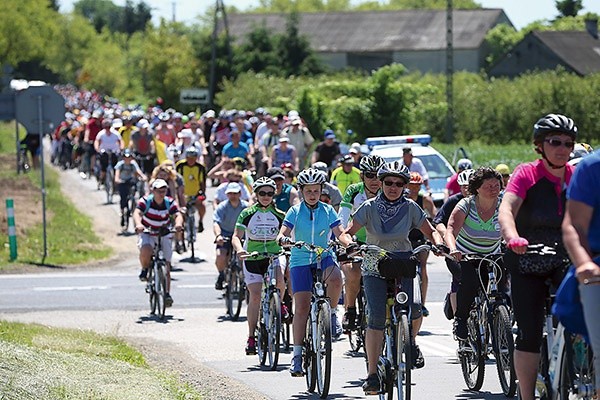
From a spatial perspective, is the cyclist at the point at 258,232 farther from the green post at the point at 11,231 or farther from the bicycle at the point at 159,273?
the green post at the point at 11,231

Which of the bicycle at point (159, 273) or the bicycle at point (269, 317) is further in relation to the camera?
the bicycle at point (159, 273)

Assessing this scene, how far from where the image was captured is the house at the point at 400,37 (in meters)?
111

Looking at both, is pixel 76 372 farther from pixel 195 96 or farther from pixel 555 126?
pixel 195 96

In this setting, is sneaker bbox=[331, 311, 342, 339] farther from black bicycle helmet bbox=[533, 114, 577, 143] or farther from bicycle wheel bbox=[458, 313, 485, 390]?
black bicycle helmet bbox=[533, 114, 577, 143]

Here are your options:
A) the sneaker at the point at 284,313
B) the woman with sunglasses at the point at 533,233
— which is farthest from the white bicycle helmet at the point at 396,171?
the sneaker at the point at 284,313

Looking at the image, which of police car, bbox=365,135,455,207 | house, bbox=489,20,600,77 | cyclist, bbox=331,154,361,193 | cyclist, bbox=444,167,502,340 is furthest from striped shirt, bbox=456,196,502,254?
house, bbox=489,20,600,77

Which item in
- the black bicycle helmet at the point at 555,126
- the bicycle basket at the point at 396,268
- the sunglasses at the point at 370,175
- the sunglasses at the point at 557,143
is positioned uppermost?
the black bicycle helmet at the point at 555,126

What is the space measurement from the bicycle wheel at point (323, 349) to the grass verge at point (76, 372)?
96 cm

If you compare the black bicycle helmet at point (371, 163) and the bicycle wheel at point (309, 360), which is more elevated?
the black bicycle helmet at point (371, 163)

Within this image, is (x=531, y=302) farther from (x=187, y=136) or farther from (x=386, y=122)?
(x=386, y=122)

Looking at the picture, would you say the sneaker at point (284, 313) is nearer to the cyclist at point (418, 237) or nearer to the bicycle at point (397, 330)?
the cyclist at point (418, 237)

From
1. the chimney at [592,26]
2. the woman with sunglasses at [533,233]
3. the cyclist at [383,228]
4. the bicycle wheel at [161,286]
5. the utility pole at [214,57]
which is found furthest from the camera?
the chimney at [592,26]

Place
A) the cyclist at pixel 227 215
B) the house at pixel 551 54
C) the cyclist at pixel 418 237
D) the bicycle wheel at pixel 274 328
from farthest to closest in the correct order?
the house at pixel 551 54 → the cyclist at pixel 227 215 → the cyclist at pixel 418 237 → the bicycle wheel at pixel 274 328

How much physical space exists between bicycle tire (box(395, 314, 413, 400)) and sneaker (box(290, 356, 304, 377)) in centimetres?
187
